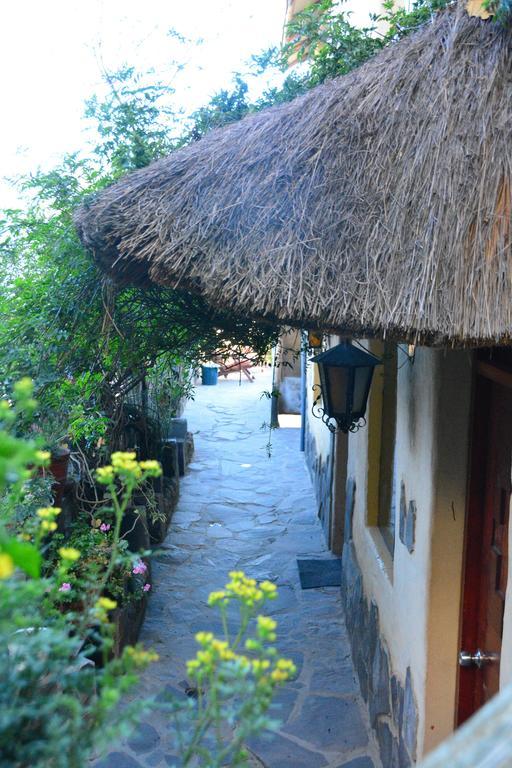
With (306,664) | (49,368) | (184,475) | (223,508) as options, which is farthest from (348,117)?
(184,475)

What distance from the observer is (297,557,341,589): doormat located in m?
6.53

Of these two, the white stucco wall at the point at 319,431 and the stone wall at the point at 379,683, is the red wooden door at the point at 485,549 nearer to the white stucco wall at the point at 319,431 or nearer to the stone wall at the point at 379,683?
the stone wall at the point at 379,683

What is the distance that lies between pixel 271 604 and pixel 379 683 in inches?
81.9

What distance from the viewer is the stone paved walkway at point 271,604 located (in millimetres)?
4234

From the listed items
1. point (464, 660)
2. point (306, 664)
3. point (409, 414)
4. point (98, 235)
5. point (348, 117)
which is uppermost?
point (348, 117)

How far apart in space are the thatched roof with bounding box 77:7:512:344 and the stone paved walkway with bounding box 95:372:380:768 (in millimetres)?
1752

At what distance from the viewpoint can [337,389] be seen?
13.6 feet

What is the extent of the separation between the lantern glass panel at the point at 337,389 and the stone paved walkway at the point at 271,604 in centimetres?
194

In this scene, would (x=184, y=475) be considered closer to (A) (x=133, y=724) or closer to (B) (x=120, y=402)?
(B) (x=120, y=402)

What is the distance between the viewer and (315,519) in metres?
8.34

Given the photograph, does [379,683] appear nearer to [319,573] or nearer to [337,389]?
[337,389]

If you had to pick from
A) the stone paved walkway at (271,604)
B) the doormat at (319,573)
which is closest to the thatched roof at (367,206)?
the stone paved walkway at (271,604)

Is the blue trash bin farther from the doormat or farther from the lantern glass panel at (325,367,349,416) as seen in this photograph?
the lantern glass panel at (325,367,349,416)

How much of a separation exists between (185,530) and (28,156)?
417 cm
